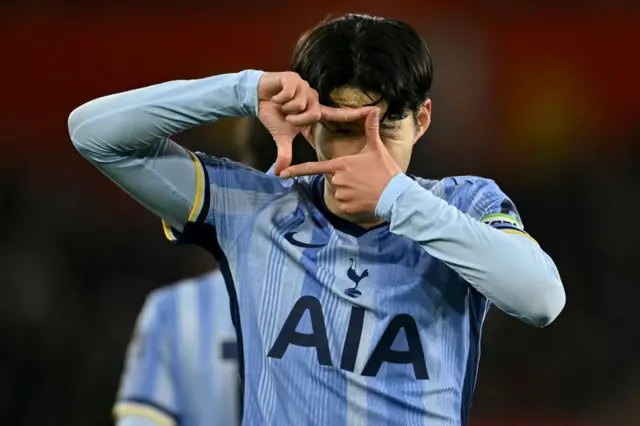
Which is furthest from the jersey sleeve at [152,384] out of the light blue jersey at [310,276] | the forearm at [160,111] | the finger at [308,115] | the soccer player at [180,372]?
the finger at [308,115]

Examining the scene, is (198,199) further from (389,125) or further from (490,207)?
(490,207)

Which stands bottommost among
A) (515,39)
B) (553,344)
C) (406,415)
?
(553,344)

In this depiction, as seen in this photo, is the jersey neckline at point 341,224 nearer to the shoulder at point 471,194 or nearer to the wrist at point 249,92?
the shoulder at point 471,194

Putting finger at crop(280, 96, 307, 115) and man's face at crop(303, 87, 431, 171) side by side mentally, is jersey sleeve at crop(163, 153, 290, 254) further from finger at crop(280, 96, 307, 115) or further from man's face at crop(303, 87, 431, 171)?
finger at crop(280, 96, 307, 115)

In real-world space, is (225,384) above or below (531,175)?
below

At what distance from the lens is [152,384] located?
187 cm

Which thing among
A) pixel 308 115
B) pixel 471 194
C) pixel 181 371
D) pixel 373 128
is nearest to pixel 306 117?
pixel 308 115

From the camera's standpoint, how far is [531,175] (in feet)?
16.2

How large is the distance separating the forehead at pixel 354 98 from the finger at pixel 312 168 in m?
0.13

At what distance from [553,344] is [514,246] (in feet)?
10.2

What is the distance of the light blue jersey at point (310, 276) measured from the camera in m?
1.74
